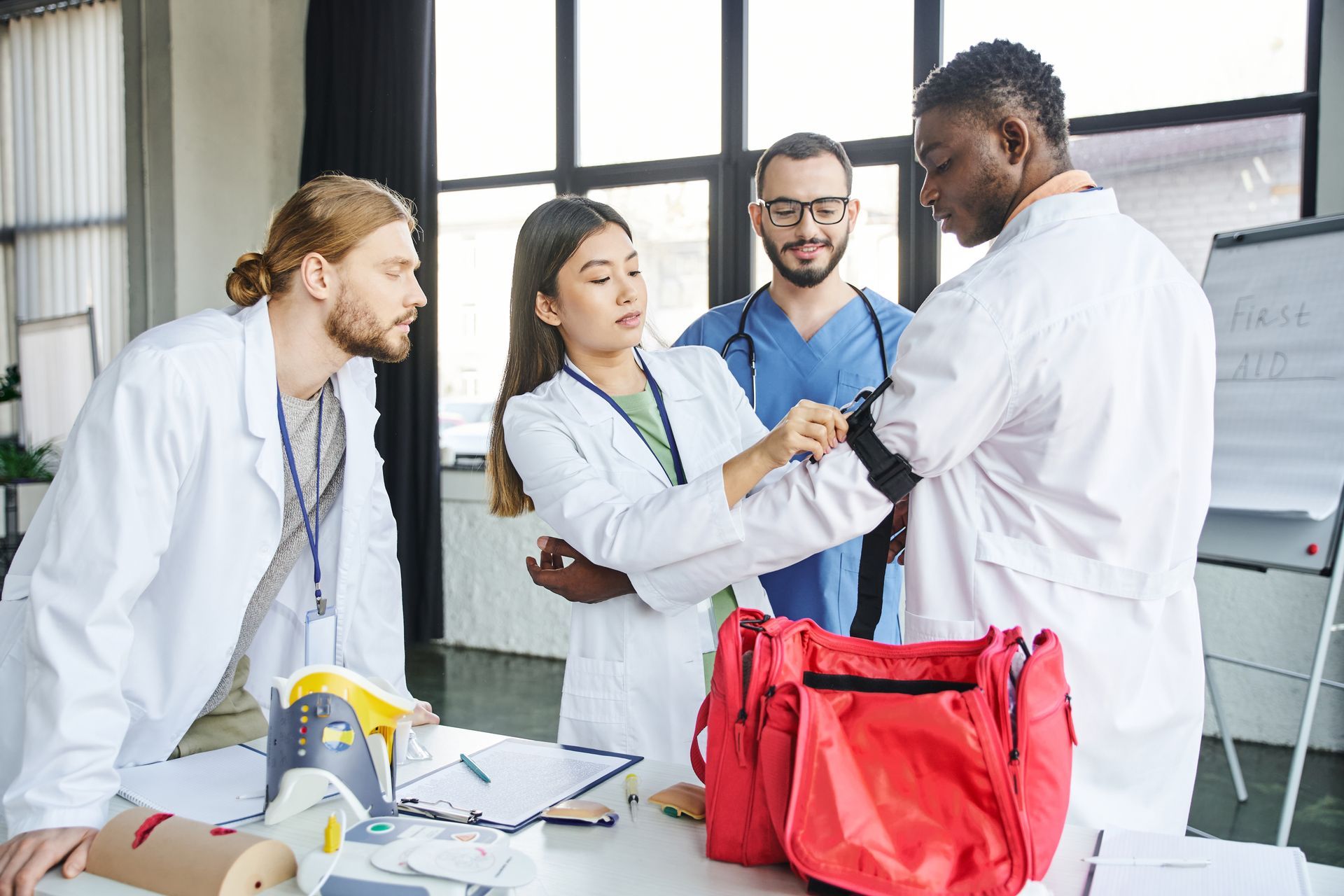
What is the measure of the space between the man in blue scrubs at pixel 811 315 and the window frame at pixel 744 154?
1.59 metres

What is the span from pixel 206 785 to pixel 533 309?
0.92 m

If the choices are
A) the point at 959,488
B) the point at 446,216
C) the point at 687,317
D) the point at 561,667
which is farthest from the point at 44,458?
the point at 959,488

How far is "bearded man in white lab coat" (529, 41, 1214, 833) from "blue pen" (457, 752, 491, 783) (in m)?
0.59

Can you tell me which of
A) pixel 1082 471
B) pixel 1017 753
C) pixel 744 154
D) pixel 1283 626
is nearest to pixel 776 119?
pixel 744 154

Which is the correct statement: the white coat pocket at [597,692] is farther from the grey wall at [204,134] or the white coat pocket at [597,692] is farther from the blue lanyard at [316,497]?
the grey wall at [204,134]

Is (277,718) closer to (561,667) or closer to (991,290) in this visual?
(991,290)

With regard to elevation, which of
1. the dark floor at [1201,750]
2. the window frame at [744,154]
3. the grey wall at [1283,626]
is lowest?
the dark floor at [1201,750]

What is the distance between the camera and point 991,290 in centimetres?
126

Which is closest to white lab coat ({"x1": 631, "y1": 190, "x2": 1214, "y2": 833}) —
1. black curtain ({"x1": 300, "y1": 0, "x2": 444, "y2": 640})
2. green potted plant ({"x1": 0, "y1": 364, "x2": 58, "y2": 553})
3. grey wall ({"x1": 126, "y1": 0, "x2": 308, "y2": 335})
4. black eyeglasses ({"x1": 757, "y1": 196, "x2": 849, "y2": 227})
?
black eyeglasses ({"x1": 757, "y1": 196, "x2": 849, "y2": 227})

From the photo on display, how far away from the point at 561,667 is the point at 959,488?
3.46m

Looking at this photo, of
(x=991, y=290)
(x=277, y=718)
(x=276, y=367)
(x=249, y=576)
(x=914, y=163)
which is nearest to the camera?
(x=277, y=718)

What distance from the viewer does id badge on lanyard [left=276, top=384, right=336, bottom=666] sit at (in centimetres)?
152

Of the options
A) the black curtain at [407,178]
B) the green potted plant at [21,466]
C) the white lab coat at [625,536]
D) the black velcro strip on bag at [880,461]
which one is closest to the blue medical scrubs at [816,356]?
the white lab coat at [625,536]

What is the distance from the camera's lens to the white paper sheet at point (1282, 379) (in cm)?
239
